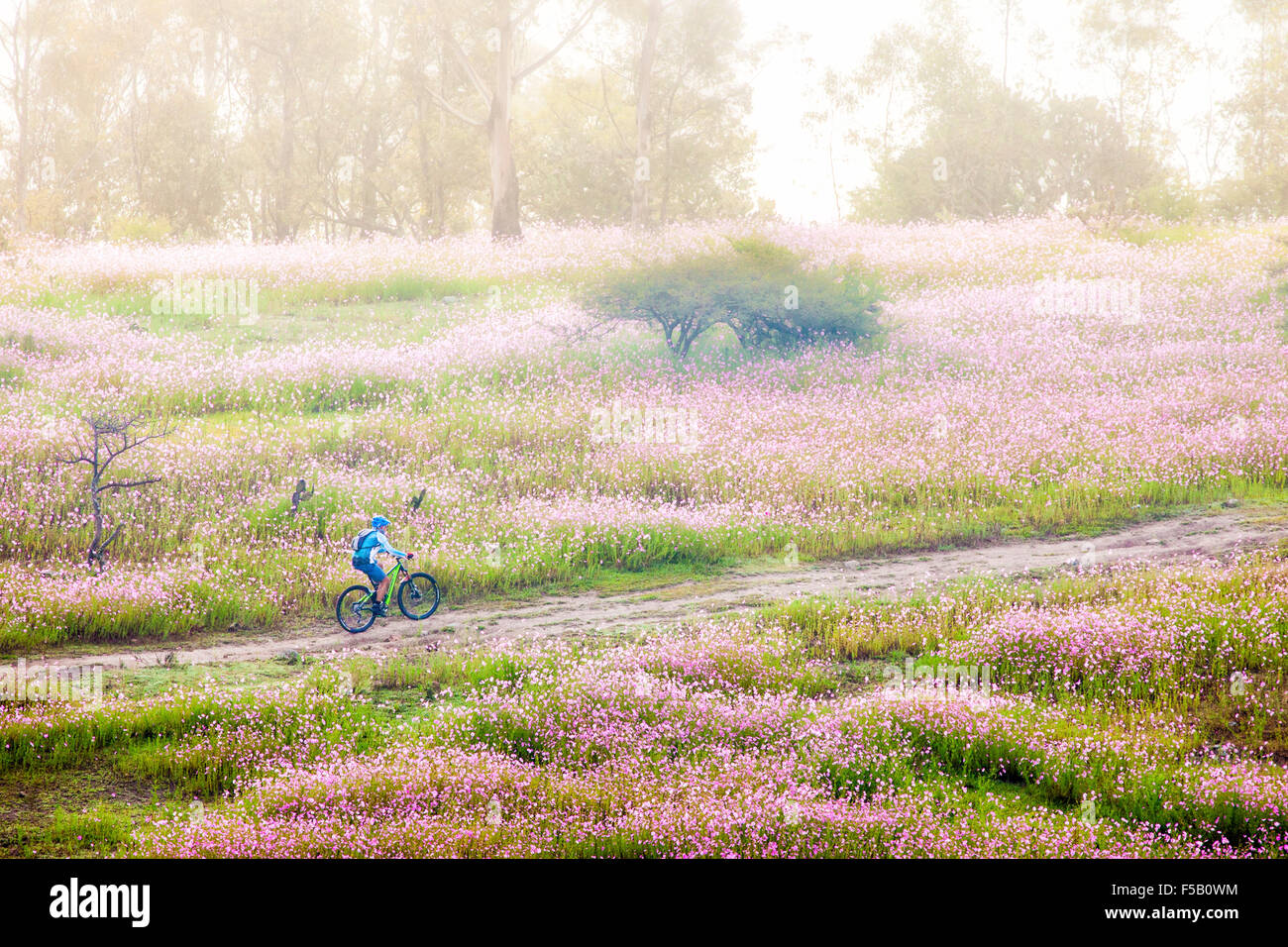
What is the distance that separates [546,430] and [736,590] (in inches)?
178

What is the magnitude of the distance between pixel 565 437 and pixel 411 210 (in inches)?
1132

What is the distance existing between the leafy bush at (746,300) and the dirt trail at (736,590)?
6.93m

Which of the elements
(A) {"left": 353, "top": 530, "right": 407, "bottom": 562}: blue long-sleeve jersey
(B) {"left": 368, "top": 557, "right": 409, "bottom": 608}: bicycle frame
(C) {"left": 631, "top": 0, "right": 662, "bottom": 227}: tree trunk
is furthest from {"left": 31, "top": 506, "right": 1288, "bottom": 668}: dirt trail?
(C) {"left": 631, "top": 0, "right": 662, "bottom": 227}: tree trunk

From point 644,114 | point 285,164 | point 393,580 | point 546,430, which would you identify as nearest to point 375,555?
point 393,580

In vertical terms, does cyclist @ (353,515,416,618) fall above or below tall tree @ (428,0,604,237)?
below

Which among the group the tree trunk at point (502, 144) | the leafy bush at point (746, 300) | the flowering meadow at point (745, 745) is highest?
the tree trunk at point (502, 144)

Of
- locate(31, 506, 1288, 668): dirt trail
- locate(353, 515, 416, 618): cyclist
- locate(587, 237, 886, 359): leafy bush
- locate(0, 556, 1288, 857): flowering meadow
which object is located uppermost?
locate(587, 237, 886, 359): leafy bush

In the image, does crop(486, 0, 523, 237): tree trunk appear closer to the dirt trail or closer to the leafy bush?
the leafy bush

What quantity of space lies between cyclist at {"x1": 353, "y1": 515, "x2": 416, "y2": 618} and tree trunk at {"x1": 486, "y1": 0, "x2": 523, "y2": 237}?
18870mm

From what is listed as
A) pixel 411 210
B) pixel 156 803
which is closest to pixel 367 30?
pixel 411 210

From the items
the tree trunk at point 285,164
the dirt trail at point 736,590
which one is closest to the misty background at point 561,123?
the tree trunk at point 285,164

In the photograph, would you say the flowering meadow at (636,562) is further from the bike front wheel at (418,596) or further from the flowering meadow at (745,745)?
the bike front wheel at (418,596)

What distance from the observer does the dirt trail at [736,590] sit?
25.5 ft

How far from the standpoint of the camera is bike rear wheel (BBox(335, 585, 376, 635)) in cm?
801
